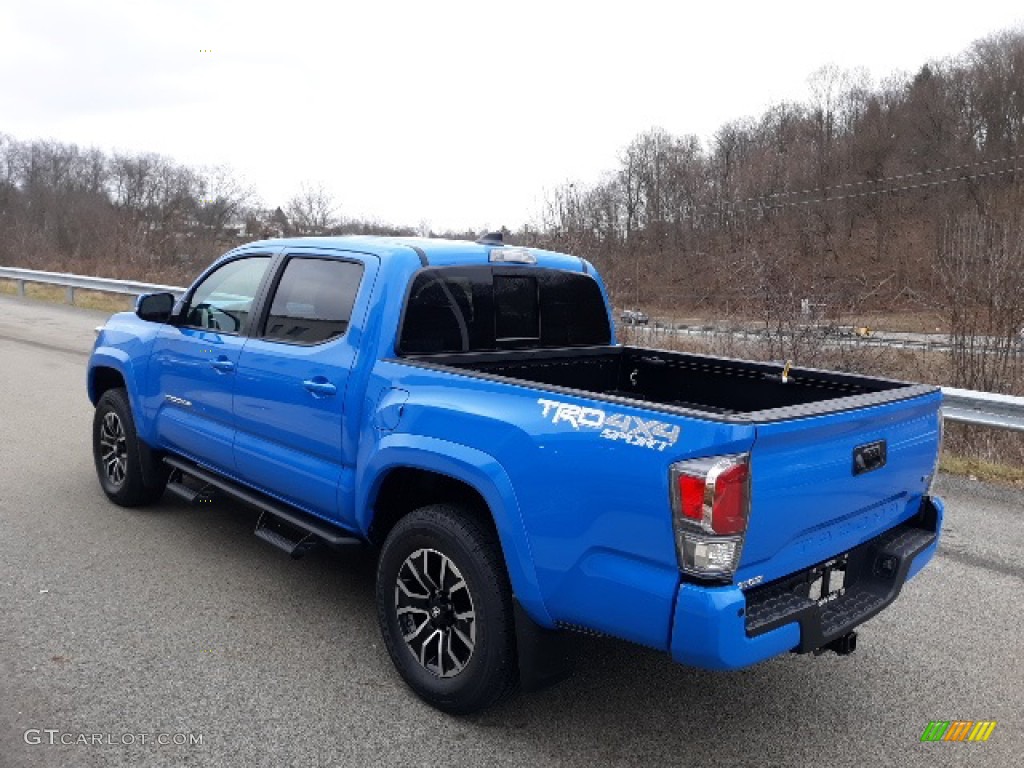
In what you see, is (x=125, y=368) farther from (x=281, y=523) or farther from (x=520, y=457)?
(x=520, y=457)

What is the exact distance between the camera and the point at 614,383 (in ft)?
15.4

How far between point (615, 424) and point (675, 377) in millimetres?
1949

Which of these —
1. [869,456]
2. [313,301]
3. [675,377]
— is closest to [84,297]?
[313,301]

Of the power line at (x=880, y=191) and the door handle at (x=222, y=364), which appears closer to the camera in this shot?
the door handle at (x=222, y=364)

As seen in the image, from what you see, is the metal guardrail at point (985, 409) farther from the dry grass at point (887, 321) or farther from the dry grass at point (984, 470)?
the dry grass at point (887, 321)

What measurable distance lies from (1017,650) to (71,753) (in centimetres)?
414

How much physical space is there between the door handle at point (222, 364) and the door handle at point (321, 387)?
0.78 meters

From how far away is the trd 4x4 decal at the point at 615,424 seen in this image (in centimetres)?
248

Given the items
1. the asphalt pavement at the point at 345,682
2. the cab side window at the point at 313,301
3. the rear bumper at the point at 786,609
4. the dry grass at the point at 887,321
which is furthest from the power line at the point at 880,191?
the rear bumper at the point at 786,609

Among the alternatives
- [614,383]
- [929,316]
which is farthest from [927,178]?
[614,383]

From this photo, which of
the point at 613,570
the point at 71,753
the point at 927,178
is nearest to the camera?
the point at 613,570

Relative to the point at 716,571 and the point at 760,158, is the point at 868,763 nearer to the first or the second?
the point at 716,571

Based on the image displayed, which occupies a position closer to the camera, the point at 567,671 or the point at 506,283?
the point at 567,671

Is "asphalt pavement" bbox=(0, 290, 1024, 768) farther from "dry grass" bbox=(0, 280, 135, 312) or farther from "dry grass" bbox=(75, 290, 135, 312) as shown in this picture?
"dry grass" bbox=(75, 290, 135, 312)
